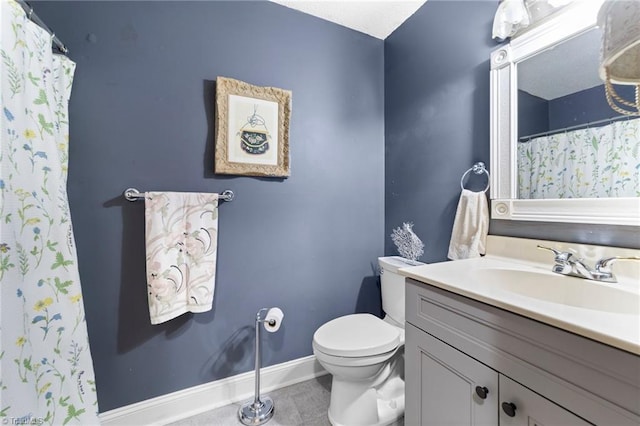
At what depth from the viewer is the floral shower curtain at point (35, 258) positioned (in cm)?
75

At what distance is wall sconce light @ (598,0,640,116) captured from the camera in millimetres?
629

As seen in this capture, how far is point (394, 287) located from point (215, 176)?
1224 mm

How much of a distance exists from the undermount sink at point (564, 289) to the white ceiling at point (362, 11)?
5.32 feet

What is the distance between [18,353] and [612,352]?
1.50 meters

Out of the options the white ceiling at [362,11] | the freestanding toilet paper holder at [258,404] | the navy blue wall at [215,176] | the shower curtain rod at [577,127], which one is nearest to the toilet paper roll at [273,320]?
the freestanding toilet paper holder at [258,404]

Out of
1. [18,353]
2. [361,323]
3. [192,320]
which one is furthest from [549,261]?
[18,353]

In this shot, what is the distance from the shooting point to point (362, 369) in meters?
1.15

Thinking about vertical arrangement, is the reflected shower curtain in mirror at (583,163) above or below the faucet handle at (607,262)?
above

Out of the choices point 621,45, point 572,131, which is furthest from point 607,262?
point 621,45

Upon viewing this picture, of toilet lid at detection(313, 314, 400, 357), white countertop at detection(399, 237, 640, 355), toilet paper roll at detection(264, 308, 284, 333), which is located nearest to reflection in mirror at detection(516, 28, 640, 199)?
white countertop at detection(399, 237, 640, 355)

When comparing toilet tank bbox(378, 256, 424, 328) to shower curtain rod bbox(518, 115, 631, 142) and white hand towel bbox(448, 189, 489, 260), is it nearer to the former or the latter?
white hand towel bbox(448, 189, 489, 260)

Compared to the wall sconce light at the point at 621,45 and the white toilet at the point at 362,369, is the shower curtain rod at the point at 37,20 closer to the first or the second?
the white toilet at the point at 362,369

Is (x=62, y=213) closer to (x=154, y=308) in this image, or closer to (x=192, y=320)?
(x=154, y=308)

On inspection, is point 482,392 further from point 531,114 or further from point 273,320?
point 531,114
